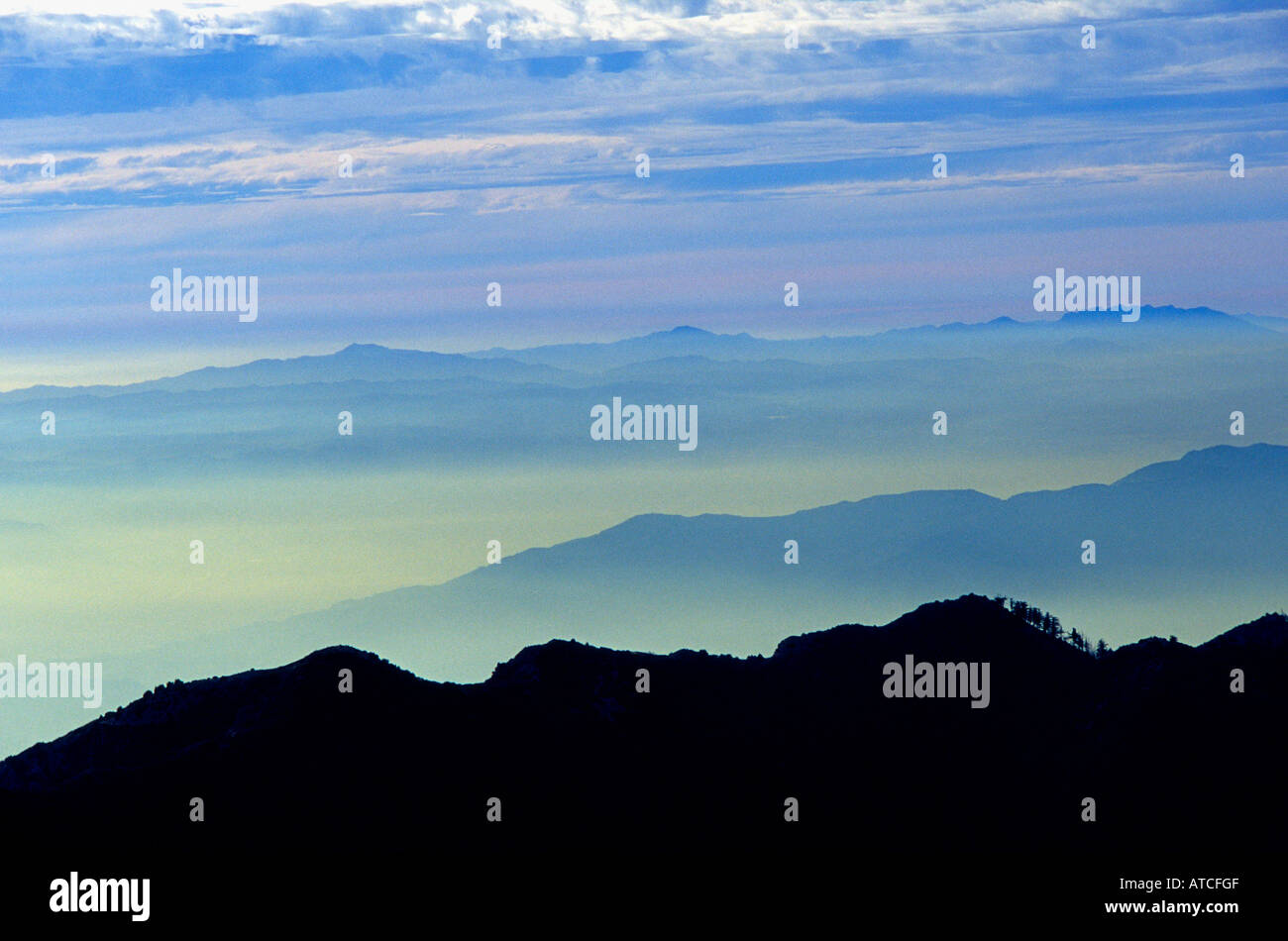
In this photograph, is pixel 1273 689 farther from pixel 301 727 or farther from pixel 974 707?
pixel 301 727

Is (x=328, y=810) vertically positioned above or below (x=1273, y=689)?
below

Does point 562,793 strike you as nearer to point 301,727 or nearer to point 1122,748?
point 301,727
